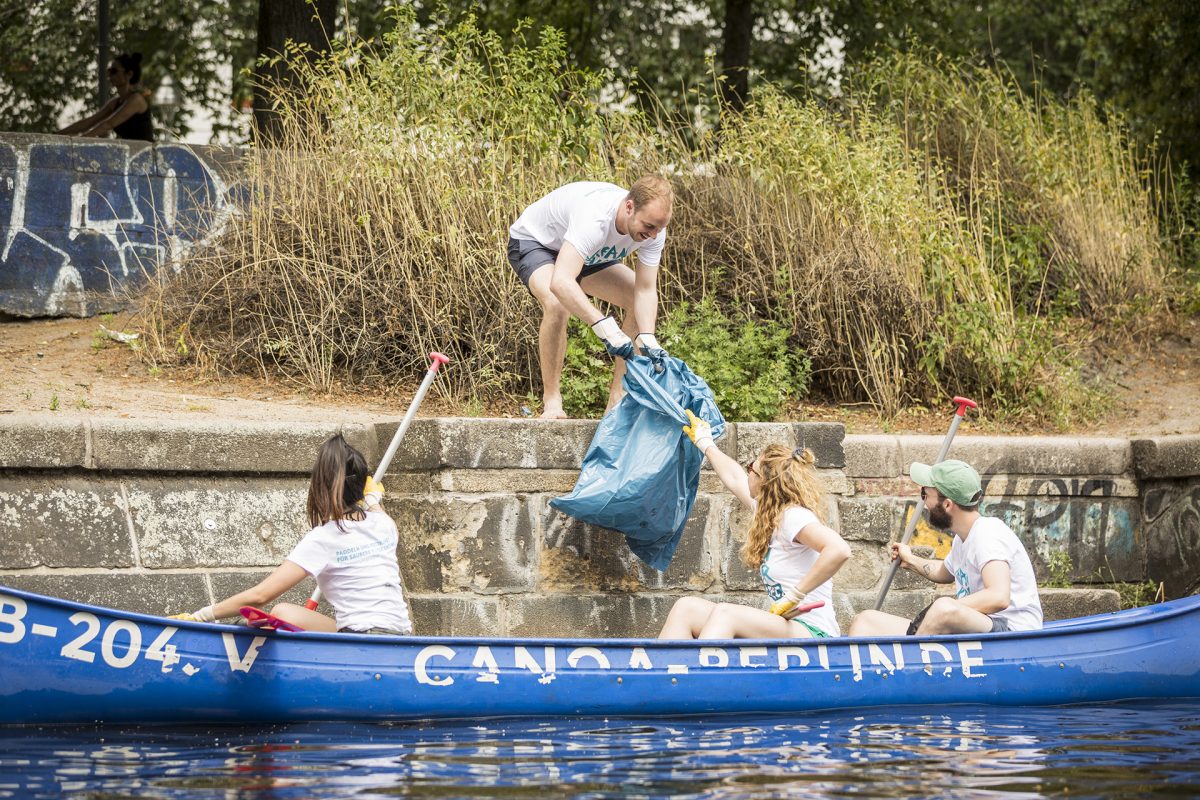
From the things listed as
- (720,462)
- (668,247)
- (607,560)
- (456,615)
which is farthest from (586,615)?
(668,247)

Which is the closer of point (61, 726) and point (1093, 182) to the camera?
point (61, 726)

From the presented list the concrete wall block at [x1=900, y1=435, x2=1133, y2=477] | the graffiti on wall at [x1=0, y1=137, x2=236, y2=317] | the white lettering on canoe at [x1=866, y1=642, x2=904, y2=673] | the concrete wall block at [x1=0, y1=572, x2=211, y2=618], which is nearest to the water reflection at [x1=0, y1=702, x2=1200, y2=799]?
the white lettering on canoe at [x1=866, y1=642, x2=904, y2=673]

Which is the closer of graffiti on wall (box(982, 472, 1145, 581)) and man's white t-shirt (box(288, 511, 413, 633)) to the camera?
man's white t-shirt (box(288, 511, 413, 633))

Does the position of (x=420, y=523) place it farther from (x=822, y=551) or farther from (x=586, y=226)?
(x=822, y=551)

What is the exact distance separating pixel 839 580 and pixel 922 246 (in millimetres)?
3338

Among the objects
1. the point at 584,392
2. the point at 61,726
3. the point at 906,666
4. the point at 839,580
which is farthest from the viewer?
the point at 584,392

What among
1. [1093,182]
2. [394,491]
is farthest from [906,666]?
[1093,182]

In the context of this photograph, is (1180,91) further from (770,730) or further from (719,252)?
(770,730)

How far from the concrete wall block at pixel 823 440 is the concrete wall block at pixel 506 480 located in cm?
117

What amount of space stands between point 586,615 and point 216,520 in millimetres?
1763

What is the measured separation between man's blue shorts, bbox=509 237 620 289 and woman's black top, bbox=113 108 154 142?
213 inches

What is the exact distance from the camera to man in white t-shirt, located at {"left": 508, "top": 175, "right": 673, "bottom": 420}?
6.34 metres

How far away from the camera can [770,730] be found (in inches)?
213

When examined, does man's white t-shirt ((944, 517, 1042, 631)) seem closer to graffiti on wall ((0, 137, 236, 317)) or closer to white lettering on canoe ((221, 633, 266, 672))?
white lettering on canoe ((221, 633, 266, 672))
